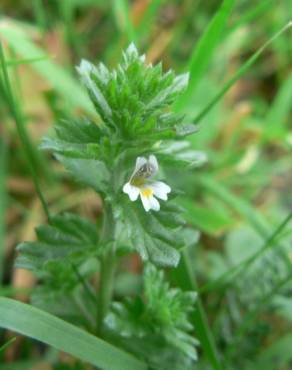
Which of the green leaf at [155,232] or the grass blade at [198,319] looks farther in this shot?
the grass blade at [198,319]

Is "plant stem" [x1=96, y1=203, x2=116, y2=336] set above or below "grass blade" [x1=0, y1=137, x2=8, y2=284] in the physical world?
below

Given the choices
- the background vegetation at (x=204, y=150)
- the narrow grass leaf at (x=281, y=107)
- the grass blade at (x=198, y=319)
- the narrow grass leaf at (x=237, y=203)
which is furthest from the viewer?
the narrow grass leaf at (x=281, y=107)

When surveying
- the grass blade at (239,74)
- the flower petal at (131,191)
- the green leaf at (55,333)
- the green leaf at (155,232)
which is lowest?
the green leaf at (55,333)

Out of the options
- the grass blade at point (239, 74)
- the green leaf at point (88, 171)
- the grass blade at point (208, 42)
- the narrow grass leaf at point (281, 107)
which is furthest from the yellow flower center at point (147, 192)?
the narrow grass leaf at point (281, 107)

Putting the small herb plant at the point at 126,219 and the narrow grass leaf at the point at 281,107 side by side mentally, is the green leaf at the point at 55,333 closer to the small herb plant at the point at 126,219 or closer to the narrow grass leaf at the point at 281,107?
the small herb plant at the point at 126,219

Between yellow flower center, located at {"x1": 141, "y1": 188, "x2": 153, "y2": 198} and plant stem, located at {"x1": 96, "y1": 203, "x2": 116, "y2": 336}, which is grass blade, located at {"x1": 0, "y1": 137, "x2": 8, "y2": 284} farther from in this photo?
yellow flower center, located at {"x1": 141, "y1": 188, "x2": 153, "y2": 198}

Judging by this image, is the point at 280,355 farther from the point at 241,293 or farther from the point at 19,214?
the point at 19,214

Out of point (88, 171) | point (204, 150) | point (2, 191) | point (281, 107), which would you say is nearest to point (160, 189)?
point (88, 171)

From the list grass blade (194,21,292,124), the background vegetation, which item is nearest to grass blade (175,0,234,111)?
the background vegetation

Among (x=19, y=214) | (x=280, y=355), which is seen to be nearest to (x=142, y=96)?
(x=280, y=355)
